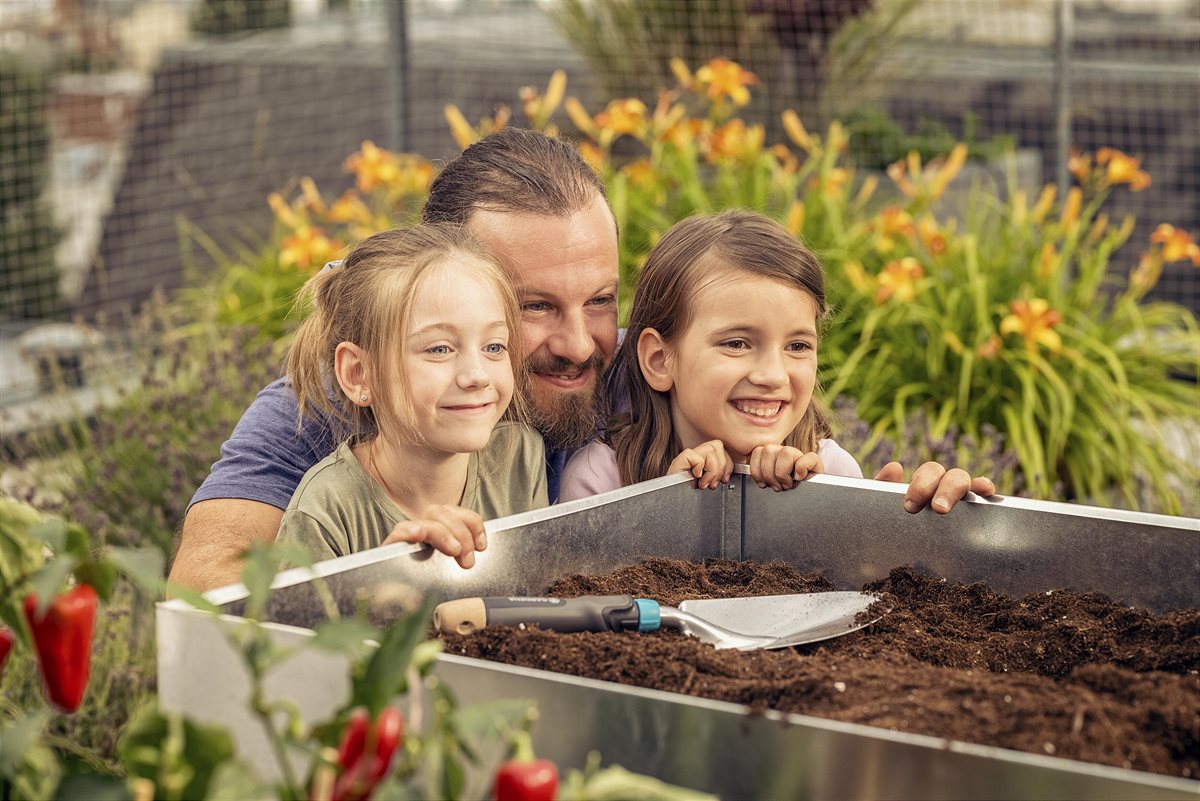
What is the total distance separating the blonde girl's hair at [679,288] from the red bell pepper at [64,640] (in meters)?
1.22

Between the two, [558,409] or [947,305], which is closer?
[558,409]

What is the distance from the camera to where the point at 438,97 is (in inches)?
275

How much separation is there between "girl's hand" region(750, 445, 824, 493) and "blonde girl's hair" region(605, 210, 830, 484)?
0.40 m

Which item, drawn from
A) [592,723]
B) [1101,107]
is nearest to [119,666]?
[592,723]

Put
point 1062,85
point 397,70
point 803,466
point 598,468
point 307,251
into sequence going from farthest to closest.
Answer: point 397,70 → point 1062,85 → point 307,251 → point 598,468 → point 803,466

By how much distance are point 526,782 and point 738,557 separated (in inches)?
36.0

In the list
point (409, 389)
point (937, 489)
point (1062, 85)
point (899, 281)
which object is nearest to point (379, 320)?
point (409, 389)

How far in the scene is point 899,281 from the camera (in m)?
3.62

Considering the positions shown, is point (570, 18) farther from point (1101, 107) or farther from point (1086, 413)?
point (1086, 413)

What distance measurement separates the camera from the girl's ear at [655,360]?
212 cm

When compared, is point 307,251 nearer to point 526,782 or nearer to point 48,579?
point 48,579

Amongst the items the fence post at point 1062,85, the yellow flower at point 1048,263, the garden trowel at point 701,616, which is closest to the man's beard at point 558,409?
the garden trowel at point 701,616

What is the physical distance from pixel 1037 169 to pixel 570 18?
2.10 m

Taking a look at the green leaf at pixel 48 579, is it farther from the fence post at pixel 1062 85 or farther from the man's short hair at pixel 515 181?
the fence post at pixel 1062 85
